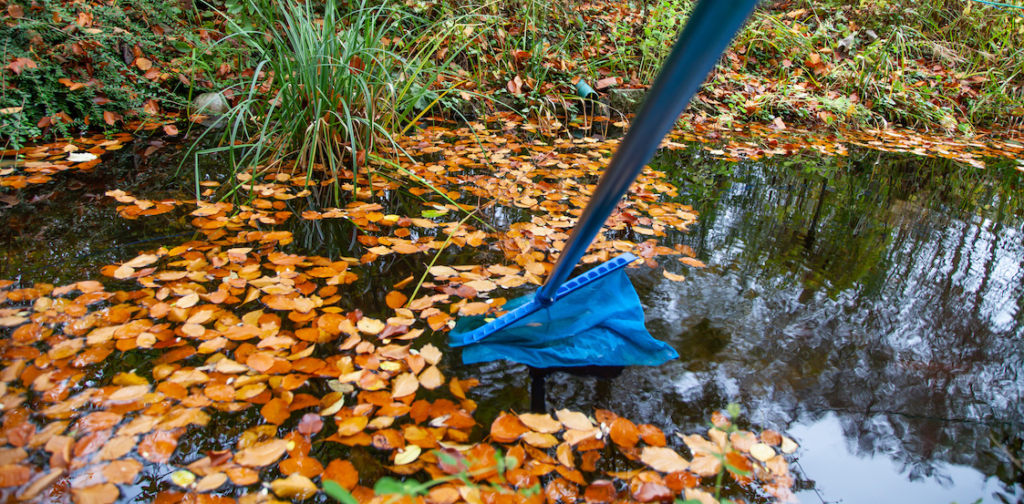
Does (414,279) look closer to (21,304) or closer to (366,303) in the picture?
(366,303)

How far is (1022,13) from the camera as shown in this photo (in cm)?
489

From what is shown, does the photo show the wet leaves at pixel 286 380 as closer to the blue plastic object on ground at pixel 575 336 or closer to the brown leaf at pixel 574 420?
the brown leaf at pixel 574 420

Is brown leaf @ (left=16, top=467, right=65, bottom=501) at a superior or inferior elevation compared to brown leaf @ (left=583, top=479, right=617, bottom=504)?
inferior

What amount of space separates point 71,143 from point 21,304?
1.68 m

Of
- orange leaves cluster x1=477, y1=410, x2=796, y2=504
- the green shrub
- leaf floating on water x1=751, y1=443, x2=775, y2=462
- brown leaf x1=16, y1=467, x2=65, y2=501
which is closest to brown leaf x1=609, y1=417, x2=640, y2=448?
orange leaves cluster x1=477, y1=410, x2=796, y2=504

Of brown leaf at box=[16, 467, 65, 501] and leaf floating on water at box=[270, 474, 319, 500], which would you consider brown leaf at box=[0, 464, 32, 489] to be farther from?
leaf floating on water at box=[270, 474, 319, 500]

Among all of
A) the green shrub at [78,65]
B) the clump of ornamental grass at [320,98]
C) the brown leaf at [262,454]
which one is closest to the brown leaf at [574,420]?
the brown leaf at [262,454]

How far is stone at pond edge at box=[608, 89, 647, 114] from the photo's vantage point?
3695 millimetres

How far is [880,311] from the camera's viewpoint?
1.52m

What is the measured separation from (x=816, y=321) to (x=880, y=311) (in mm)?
241

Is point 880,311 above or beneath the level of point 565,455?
above

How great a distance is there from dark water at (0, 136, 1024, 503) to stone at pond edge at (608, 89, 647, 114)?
4.69 feet

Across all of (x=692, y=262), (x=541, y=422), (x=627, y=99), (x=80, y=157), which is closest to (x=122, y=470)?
(x=541, y=422)

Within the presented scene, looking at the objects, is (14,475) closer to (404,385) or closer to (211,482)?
(211,482)
